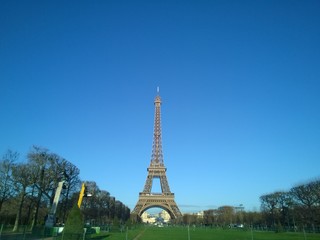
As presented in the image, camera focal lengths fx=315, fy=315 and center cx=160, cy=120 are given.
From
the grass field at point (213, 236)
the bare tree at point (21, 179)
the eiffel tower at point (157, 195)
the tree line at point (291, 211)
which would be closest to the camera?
the grass field at point (213, 236)

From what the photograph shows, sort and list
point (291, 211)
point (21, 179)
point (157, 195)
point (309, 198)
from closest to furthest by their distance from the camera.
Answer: point (21, 179), point (309, 198), point (291, 211), point (157, 195)

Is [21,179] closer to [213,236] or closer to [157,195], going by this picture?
[213,236]

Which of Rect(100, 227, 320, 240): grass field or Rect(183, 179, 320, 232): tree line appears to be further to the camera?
Rect(183, 179, 320, 232): tree line

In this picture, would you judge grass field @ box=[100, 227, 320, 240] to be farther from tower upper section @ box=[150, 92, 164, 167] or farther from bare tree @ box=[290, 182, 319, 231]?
tower upper section @ box=[150, 92, 164, 167]


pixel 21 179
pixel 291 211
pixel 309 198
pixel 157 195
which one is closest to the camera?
pixel 21 179

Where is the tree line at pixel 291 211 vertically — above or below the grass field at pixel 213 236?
above

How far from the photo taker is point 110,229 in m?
67.1

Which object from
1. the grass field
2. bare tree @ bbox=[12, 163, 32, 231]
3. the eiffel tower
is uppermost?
the eiffel tower

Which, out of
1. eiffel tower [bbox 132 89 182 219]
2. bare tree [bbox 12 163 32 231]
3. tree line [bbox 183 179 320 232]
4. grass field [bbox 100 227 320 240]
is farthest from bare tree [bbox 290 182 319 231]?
bare tree [bbox 12 163 32 231]

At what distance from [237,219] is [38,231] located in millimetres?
87361

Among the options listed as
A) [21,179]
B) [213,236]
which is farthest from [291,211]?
[21,179]

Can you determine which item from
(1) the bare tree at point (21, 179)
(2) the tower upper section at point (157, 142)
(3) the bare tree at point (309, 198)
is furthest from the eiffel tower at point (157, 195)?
(1) the bare tree at point (21, 179)

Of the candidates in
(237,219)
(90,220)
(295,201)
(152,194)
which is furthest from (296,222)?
(90,220)

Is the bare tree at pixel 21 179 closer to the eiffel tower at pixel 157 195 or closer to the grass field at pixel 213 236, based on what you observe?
the grass field at pixel 213 236
